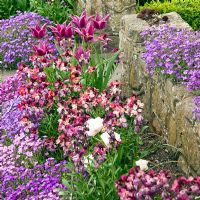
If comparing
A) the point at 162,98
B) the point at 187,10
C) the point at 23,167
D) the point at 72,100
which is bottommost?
→ the point at 23,167

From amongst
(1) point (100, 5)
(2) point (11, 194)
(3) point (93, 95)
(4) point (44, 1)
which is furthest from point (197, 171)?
(4) point (44, 1)

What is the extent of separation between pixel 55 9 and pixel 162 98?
4.98 m

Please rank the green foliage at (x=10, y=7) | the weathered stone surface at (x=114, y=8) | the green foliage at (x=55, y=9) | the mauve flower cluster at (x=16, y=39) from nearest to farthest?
the mauve flower cluster at (x=16, y=39) < the weathered stone surface at (x=114, y=8) < the green foliage at (x=55, y=9) < the green foliage at (x=10, y=7)

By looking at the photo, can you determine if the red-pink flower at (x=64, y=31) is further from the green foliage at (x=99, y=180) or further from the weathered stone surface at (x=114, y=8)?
the weathered stone surface at (x=114, y=8)

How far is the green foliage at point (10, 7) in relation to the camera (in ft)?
33.9

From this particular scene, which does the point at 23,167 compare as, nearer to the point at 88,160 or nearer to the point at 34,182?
the point at 34,182

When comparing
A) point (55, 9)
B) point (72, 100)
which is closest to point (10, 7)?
point (55, 9)

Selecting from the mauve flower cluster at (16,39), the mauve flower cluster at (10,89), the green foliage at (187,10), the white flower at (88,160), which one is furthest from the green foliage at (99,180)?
the mauve flower cluster at (16,39)

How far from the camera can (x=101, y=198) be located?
4.19 meters

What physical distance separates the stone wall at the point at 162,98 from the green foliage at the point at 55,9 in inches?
119

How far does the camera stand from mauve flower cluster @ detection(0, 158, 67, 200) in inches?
176

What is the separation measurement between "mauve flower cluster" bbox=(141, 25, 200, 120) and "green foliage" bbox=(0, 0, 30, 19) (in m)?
5.40

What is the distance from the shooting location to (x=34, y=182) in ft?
15.2

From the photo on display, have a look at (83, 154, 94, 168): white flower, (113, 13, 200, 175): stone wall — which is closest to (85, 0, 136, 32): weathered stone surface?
(113, 13, 200, 175): stone wall
